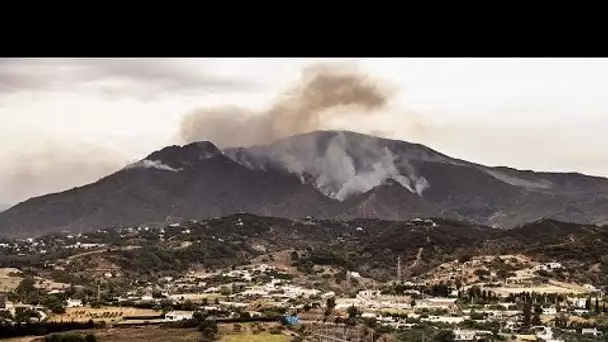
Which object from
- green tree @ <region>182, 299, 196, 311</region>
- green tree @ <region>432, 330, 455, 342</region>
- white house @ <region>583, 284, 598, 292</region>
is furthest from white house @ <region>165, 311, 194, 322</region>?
white house @ <region>583, 284, 598, 292</region>

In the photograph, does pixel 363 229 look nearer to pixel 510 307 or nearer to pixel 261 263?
pixel 261 263

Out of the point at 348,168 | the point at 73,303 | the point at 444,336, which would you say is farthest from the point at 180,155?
the point at 444,336

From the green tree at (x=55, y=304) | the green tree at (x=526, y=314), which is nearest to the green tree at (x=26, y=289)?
the green tree at (x=55, y=304)

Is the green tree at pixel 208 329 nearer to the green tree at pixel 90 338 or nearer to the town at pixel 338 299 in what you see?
the town at pixel 338 299

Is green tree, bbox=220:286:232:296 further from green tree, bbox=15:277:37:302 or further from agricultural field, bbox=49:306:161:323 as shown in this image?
green tree, bbox=15:277:37:302
